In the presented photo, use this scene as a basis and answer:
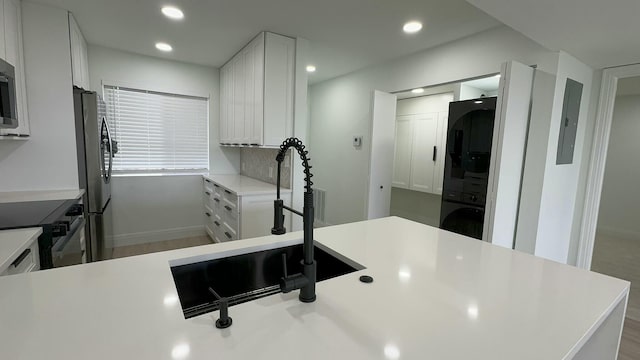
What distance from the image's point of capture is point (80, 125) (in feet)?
8.50

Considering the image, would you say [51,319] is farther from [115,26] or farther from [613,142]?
[613,142]

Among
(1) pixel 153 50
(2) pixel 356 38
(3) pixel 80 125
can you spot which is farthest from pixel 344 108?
(3) pixel 80 125

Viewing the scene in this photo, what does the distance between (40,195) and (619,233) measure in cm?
747

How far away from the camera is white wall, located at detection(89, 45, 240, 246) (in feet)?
12.0

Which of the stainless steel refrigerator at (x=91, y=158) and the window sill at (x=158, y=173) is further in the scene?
the window sill at (x=158, y=173)

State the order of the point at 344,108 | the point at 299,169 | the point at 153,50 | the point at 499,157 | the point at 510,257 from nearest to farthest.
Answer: the point at 510,257, the point at 499,157, the point at 299,169, the point at 153,50, the point at 344,108

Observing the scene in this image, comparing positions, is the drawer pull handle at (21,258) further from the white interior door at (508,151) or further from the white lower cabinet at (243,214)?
the white interior door at (508,151)

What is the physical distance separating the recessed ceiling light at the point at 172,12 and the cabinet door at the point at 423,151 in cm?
336

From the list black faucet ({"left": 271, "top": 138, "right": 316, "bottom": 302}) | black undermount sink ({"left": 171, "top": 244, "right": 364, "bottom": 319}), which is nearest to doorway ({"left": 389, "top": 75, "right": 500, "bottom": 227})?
black undermount sink ({"left": 171, "top": 244, "right": 364, "bottom": 319})

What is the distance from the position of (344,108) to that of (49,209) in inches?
137

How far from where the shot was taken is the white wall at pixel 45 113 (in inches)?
96.6

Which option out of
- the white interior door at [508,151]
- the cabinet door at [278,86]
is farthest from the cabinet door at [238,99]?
the white interior door at [508,151]

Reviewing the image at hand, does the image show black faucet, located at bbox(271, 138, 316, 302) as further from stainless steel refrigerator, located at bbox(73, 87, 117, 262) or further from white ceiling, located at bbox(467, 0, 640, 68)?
stainless steel refrigerator, located at bbox(73, 87, 117, 262)

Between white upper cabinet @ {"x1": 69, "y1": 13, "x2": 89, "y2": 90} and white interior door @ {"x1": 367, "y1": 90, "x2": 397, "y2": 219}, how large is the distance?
9.59 feet
